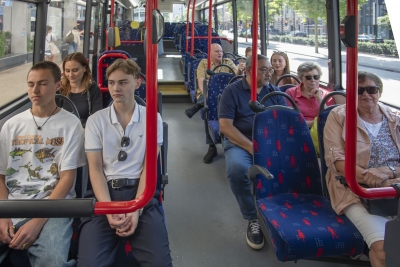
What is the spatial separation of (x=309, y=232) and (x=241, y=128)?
1424 mm

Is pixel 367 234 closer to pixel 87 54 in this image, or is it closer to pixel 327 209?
pixel 327 209

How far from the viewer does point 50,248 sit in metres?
1.66

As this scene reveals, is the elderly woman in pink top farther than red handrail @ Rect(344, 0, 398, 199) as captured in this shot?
Yes

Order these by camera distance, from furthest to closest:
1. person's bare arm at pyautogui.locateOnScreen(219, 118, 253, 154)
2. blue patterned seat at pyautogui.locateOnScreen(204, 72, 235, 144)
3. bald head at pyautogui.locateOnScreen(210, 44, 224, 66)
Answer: bald head at pyautogui.locateOnScreen(210, 44, 224, 66)
blue patterned seat at pyautogui.locateOnScreen(204, 72, 235, 144)
person's bare arm at pyautogui.locateOnScreen(219, 118, 253, 154)

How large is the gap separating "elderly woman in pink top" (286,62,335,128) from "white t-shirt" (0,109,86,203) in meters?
2.21

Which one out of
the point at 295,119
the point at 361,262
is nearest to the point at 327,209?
the point at 361,262

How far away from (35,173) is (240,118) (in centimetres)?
179

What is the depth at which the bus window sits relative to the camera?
10.9 feet

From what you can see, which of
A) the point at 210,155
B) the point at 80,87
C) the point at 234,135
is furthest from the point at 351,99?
the point at 210,155

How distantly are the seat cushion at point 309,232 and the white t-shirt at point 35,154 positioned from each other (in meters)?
1.07

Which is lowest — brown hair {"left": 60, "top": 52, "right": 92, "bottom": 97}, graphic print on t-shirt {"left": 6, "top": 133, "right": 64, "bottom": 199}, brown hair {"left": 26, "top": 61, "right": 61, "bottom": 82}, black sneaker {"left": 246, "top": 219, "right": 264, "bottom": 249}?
black sneaker {"left": 246, "top": 219, "right": 264, "bottom": 249}

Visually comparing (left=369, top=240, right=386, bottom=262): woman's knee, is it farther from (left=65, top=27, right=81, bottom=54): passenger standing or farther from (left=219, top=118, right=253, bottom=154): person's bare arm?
(left=65, top=27, right=81, bottom=54): passenger standing

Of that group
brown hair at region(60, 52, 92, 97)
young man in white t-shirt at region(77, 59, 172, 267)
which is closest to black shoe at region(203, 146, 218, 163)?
brown hair at region(60, 52, 92, 97)

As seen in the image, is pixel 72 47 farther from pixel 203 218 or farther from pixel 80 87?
pixel 203 218
